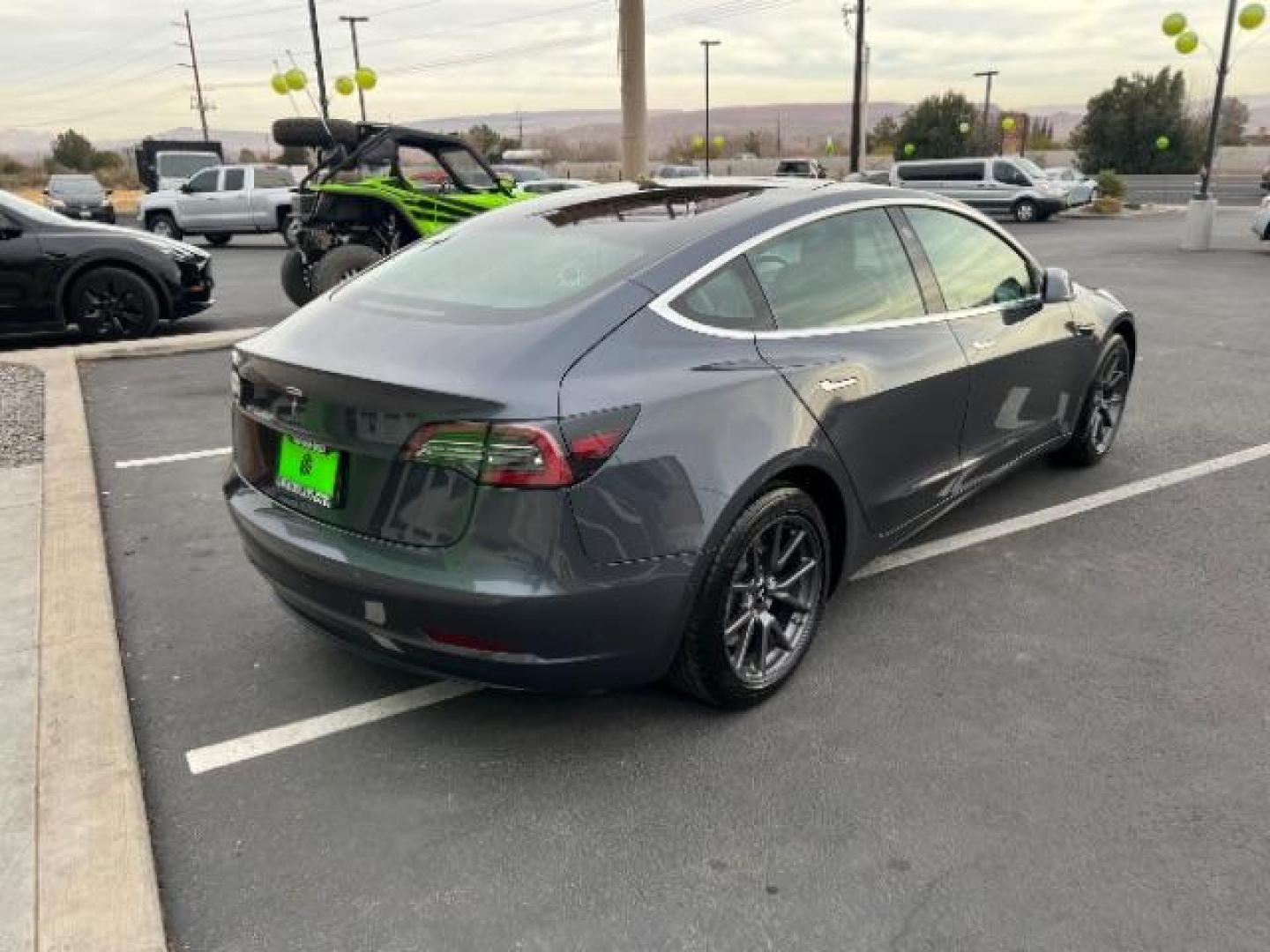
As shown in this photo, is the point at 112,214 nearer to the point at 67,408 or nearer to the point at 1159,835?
the point at 67,408

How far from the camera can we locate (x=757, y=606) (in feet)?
10.1

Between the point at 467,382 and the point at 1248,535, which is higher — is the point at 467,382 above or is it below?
above

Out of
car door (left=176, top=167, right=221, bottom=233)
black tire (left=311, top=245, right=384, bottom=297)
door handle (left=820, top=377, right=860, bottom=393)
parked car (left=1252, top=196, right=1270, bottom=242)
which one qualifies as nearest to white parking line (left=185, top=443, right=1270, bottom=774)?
door handle (left=820, top=377, right=860, bottom=393)

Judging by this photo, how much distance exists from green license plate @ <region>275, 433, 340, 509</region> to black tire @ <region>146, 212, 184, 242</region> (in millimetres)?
21268

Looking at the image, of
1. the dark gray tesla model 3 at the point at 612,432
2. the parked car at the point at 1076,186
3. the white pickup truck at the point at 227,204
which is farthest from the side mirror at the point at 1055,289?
the parked car at the point at 1076,186

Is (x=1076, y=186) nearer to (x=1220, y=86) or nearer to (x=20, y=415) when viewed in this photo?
(x=1220, y=86)

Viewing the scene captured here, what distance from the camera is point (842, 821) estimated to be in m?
2.60

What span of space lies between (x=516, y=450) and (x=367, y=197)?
8182 millimetres

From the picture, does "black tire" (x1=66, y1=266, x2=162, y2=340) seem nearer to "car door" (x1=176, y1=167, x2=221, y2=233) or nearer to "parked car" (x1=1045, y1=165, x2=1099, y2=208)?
"car door" (x1=176, y1=167, x2=221, y2=233)

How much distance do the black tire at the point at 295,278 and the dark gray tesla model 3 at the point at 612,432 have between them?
298 inches

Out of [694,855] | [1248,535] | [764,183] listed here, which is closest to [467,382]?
[694,855]

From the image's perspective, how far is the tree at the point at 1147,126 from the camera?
54.5 m

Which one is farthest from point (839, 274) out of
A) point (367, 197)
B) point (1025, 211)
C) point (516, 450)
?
point (1025, 211)

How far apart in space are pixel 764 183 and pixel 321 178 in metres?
7.88
